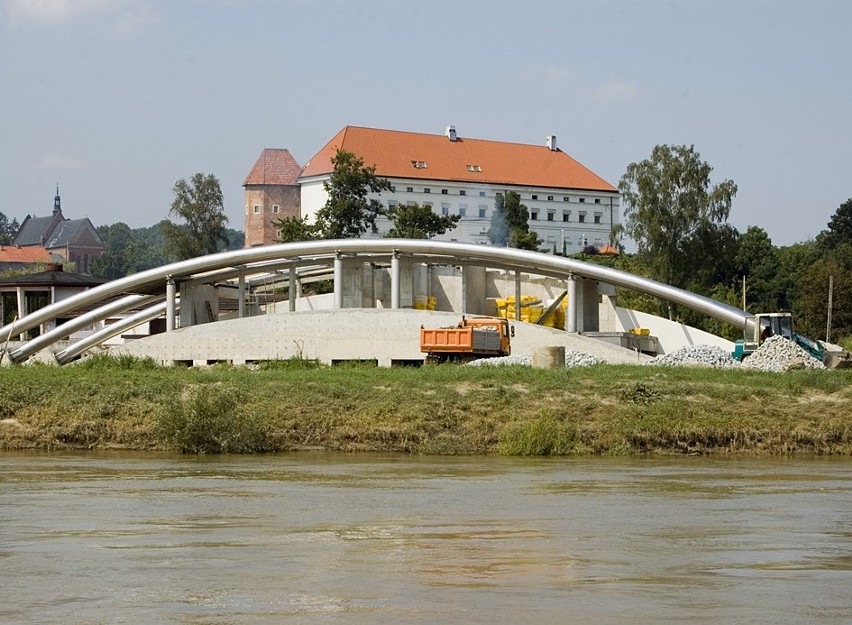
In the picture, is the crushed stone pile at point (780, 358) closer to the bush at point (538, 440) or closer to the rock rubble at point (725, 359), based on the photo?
the rock rubble at point (725, 359)

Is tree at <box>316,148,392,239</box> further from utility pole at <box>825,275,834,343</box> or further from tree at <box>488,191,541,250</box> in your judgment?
utility pole at <box>825,275,834,343</box>

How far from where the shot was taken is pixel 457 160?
126m

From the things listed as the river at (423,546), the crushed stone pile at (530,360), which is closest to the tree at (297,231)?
the crushed stone pile at (530,360)

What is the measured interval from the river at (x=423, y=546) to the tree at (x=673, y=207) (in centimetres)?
5567

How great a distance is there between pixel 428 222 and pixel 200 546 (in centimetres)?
7162

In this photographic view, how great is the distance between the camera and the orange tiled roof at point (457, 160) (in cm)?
12156

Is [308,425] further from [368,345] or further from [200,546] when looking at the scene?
[368,345]

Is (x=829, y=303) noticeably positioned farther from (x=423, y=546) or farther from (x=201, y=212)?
(x=423, y=546)

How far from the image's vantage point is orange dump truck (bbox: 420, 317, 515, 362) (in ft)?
144

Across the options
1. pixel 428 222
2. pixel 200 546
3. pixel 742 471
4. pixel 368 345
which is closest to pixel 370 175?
pixel 428 222

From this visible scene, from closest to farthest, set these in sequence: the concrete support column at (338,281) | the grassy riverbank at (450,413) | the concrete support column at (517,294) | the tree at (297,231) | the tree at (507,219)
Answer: the grassy riverbank at (450,413), the concrete support column at (338,281), the concrete support column at (517,294), the tree at (297,231), the tree at (507,219)

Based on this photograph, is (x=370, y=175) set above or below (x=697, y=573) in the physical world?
above

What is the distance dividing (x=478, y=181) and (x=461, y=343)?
81819mm

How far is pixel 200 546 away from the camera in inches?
558
